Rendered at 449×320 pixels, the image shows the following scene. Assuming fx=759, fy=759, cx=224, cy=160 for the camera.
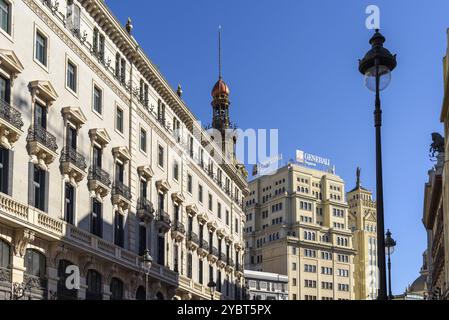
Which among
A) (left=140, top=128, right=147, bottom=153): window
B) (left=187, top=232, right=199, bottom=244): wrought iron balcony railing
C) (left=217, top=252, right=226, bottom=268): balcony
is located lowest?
(left=217, top=252, right=226, bottom=268): balcony

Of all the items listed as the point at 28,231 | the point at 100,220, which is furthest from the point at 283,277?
the point at 28,231

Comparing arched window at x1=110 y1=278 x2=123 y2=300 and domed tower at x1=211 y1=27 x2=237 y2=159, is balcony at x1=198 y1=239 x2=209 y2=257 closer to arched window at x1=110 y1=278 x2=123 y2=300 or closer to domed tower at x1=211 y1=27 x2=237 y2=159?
arched window at x1=110 y1=278 x2=123 y2=300

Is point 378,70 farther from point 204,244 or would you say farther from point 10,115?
point 204,244

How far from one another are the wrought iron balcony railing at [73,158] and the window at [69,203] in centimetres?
133

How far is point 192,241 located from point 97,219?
20125mm

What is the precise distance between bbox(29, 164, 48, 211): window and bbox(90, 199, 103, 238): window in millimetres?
6754

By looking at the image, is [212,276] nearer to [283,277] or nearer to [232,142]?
[232,142]

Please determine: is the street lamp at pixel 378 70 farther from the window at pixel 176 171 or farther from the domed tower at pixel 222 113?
the domed tower at pixel 222 113

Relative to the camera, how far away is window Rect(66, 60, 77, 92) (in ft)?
141

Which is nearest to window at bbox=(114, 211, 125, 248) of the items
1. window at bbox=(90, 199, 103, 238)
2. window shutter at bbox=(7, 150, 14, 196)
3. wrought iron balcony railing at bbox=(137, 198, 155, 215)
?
window at bbox=(90, 199, 103, 238)

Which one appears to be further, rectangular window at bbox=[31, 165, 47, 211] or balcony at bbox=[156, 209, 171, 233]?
balcony at bbox=[156, 209, 171, 233]

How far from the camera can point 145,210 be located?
→ 2100 inches

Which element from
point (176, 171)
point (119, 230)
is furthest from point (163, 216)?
point (119, 230)

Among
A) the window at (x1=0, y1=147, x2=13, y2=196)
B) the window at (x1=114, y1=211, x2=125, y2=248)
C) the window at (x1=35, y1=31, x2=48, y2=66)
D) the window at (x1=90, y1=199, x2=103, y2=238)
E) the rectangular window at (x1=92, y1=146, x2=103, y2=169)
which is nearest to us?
the window at (x1=0, y1=147, x2=13, y2=196)
